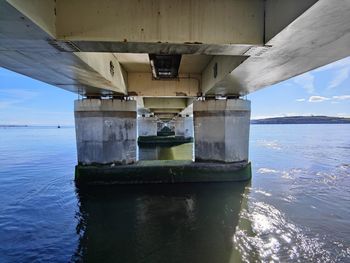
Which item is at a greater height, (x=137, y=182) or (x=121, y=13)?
(x=121, y=13)

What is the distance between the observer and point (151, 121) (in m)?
44.0

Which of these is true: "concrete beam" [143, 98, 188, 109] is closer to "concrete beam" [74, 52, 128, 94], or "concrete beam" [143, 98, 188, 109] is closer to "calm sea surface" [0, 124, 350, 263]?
"calm sea surface" [0, 124, 350, 263]

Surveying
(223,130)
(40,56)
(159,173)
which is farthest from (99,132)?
(40,56)

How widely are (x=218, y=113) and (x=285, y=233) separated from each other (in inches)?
309

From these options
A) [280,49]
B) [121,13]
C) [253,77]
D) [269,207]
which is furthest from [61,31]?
[269,207]

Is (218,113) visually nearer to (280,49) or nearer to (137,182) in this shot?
(137,182)

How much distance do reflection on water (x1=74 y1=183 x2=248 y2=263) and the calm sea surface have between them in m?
0.03

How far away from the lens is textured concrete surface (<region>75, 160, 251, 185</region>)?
13.9 m

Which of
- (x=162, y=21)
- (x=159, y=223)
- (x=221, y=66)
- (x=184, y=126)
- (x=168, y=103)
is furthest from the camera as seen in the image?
(x=184, y=126)

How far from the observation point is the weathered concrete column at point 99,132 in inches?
553

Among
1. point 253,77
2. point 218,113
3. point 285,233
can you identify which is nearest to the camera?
point 285,233

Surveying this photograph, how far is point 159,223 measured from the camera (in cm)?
887

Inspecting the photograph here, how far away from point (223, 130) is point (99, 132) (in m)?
6.90

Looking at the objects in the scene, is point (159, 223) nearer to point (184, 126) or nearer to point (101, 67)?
point (101, 67)
